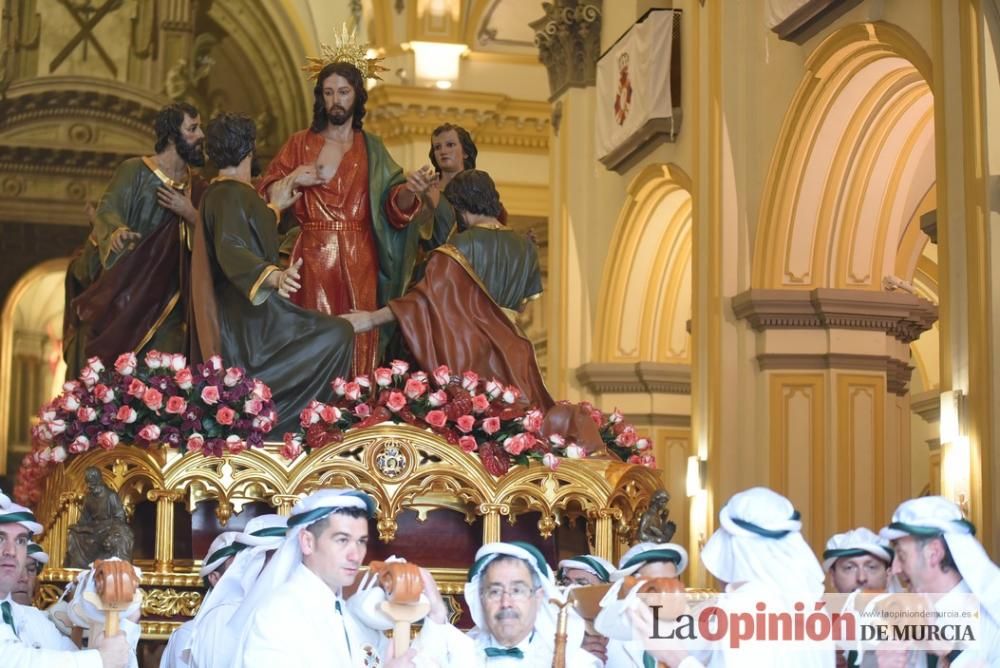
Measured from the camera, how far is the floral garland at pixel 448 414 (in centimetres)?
769

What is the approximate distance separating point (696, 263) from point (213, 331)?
754 centimetres

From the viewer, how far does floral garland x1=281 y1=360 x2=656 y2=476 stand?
769cm

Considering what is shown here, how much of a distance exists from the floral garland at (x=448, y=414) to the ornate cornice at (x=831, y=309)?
236 inches

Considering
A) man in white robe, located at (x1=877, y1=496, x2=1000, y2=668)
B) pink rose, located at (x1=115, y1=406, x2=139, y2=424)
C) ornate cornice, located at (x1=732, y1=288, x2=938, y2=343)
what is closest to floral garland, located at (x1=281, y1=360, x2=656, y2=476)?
pink rose, located at (x1=115, y1=406, x2=139, y2=424)

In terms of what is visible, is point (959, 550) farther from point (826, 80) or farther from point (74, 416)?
point (826, 80)

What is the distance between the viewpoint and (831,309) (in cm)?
1370

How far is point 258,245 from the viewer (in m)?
7.85

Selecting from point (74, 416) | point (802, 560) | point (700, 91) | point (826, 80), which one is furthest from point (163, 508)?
point (700, 91)

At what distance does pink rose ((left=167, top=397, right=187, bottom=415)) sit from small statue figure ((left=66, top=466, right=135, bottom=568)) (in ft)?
1.28

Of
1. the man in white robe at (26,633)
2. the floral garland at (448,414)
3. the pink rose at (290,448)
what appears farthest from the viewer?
the floral garland at (448,414)

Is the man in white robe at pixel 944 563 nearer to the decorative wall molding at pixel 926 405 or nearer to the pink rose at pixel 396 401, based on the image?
the pink rose at pixel 396 401

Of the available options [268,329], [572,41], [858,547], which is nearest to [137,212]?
[268,329]

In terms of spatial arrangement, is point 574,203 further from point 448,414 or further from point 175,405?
point 175,405

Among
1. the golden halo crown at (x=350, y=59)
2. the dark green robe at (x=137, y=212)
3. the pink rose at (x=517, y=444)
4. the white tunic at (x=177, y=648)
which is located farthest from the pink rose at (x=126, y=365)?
the golden halo crown at (x=350, y=59)
